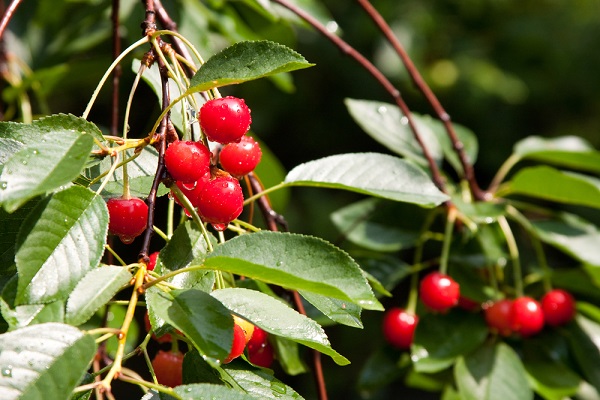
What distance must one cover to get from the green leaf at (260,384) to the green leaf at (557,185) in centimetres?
81

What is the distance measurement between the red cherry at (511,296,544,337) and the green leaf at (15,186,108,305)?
2.79ft

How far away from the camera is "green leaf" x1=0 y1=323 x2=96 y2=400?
548 millimetres

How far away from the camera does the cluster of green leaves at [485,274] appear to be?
126 centimetres

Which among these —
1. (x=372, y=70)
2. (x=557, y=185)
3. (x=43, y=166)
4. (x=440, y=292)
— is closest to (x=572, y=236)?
(x=557, y=185)

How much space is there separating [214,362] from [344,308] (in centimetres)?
20

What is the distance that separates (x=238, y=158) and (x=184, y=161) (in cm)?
10

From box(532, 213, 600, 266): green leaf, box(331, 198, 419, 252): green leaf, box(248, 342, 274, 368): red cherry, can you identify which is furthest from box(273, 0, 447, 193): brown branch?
box(248, 342, 274, 368): red cherry

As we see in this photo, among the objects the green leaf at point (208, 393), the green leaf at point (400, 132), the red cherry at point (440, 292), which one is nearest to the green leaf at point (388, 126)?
the green leaf at point (400, 132)

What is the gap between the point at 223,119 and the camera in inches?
27.6

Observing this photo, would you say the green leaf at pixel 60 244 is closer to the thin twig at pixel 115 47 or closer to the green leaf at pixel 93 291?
the green leaf at pixel 93 291

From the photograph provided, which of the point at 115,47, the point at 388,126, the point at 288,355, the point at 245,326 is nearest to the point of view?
the point at 245,326

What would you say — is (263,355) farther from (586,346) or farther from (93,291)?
(586,346)

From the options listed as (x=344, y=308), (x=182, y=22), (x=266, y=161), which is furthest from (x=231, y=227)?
(x=182, y=22)

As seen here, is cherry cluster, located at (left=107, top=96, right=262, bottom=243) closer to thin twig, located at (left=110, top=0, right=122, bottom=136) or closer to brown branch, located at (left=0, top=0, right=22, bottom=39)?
brown branch, located at (left=0, top=0, right=22, bottom=39)
